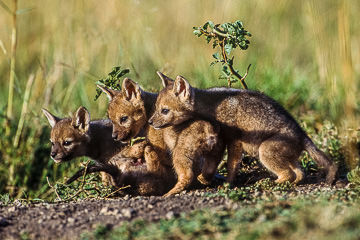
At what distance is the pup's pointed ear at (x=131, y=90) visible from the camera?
22.1ft

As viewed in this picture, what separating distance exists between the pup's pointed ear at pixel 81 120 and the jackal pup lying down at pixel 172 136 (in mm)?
355

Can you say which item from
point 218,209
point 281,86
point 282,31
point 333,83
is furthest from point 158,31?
point 218,209

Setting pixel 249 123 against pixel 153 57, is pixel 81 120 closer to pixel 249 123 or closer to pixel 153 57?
pixel 249 123

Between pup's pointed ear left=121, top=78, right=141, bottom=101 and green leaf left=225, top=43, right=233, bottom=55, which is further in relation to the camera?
pup's pointed ear left=121, top=78, right=141, bottom=101

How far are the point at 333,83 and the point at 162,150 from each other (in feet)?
7.62

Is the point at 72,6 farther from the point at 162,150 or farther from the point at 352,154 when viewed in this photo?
the point at 352,154

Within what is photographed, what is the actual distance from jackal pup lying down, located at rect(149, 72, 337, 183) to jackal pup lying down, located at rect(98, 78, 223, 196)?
18 centimetres

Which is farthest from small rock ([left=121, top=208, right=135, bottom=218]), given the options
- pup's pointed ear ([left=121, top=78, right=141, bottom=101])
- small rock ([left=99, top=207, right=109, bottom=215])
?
pup's pointed ear ([left=121, top=78, right=141, bottom=101])

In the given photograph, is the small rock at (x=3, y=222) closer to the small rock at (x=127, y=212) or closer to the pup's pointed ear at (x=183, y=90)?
the small rock at (x=127, y=212)

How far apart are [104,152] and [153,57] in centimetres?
382

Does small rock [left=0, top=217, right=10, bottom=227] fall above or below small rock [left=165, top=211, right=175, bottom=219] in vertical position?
below

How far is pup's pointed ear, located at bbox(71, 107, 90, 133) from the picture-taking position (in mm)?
6938

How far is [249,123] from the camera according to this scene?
6262 millimetres

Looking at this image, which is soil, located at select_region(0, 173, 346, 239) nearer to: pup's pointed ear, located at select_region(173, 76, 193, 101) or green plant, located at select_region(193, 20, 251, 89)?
pup's pointed ear, located at select_region(173, 76, 193, 101)
